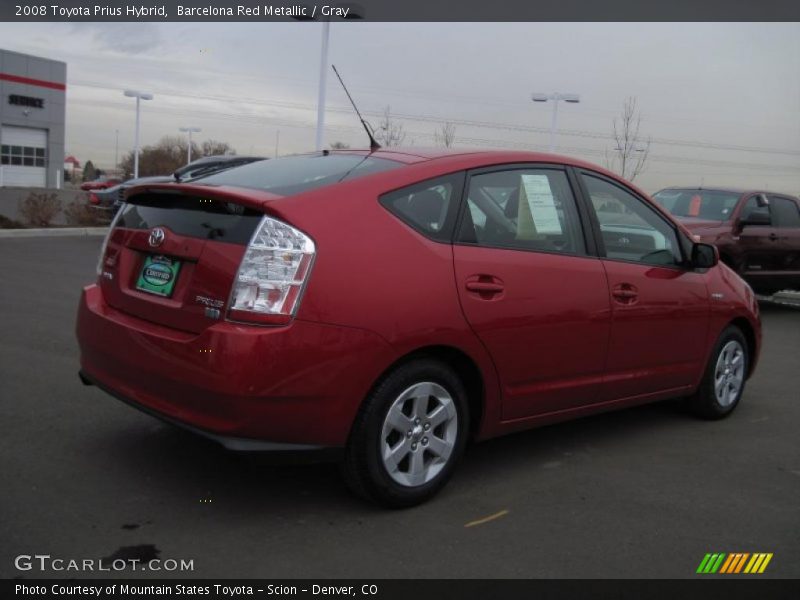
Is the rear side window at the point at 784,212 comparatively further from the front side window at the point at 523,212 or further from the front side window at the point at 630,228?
the front side window at the point at 523,212

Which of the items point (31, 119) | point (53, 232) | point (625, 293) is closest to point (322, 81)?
point (53, 232)

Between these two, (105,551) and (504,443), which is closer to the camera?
(105,551)

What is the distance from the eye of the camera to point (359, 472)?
353cm

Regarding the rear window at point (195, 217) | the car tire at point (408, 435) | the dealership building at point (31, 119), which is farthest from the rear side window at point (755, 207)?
the dealership building at point (31, 119)

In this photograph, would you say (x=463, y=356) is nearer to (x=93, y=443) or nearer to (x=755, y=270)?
(x=93, y=443)

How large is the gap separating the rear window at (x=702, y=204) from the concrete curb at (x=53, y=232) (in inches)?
428

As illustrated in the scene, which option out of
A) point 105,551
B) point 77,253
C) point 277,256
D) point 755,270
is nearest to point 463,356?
point 277,256

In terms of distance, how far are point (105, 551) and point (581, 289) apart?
105 inches

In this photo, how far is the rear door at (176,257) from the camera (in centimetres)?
336

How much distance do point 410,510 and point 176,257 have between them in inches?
62.5

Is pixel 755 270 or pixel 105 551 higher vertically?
pixel 755 270

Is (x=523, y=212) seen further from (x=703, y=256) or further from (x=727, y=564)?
(x=727, y=564)

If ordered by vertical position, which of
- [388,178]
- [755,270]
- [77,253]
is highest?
[388,178]

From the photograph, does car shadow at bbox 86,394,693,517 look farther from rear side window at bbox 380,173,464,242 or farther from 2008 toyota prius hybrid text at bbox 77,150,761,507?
rear side window at bbox 380,173,464,242
